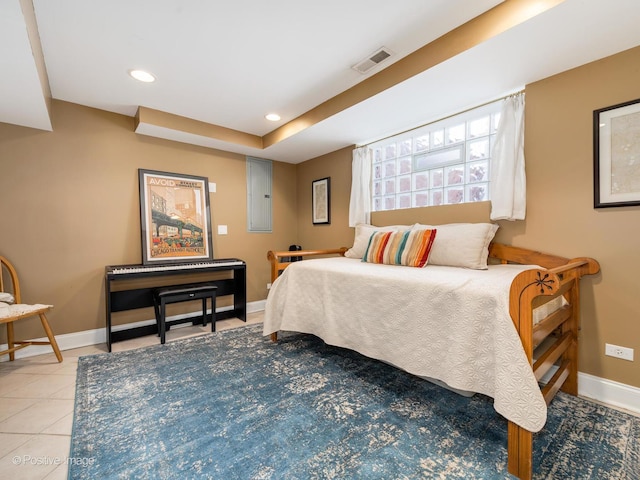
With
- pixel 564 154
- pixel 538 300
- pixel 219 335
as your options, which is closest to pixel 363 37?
pixel 564 154

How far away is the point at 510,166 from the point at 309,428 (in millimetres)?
2357

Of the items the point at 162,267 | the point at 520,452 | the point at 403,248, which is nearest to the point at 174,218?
the point at 162,267

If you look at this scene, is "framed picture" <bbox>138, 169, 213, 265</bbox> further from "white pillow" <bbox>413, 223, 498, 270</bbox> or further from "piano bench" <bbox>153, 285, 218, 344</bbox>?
"white pillow" <bbox>413, 223, 498, 270</bbox>

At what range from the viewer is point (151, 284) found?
10.7ft

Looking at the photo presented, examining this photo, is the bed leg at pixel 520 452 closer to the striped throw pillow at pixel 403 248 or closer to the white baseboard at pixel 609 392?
the white baseboard at pixel 609 392

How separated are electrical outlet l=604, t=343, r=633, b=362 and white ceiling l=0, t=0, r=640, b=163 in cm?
187

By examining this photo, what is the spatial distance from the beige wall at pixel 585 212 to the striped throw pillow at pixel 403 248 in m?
0.63

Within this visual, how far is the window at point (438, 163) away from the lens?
2.61m

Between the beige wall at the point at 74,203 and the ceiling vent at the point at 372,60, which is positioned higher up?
the ceiling vent at the point at 372,60

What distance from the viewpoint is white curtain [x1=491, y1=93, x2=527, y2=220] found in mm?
2217

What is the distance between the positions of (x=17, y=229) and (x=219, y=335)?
6.80ft

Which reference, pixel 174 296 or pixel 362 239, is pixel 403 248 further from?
pixel 174 296

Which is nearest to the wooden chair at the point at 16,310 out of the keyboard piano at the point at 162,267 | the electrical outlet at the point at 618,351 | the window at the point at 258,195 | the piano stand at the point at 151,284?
the piano stand at the point at 151,284

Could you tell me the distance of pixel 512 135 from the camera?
7.45 ft
